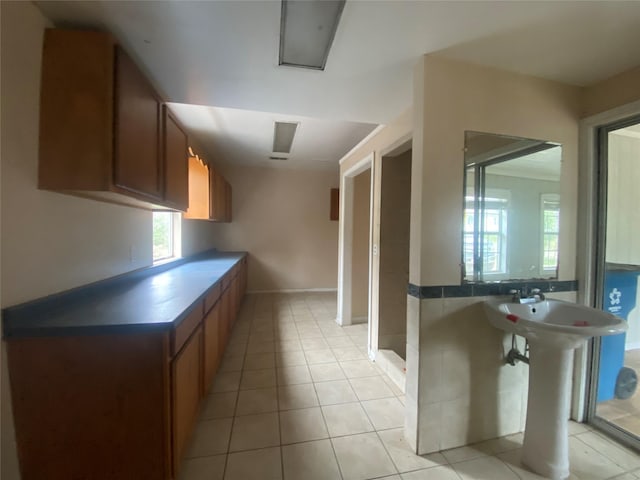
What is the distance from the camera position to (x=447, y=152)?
150 cm

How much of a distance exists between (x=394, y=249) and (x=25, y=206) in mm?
2588

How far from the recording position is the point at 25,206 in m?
1.13

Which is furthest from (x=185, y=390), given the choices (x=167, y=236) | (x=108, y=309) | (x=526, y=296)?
(x=167, y=236)

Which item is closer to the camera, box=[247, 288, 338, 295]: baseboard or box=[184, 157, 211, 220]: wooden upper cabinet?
box=[184, 157, 211, 220]: wooden upper cabinet

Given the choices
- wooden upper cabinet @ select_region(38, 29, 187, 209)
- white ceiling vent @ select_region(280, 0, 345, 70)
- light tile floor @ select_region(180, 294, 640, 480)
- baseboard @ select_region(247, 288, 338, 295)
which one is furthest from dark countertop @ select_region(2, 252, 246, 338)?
baseboard @ select_region(247, 288, 338, 295)

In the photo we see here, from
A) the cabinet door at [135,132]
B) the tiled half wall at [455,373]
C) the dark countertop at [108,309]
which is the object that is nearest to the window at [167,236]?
the dark countertop at [108,309]

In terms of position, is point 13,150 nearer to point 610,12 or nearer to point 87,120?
point 87,120

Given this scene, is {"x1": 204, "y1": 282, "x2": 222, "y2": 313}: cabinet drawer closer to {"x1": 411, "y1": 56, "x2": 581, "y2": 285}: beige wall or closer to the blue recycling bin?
{"x1": 411, "y1": 56, "x2": 581, "y2": 285}: beige wall

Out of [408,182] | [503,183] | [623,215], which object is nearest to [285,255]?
[408,182]

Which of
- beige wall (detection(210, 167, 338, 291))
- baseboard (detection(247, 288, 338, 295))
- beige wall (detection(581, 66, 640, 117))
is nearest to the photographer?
beige wall (detection(581, 66, 640, 117))

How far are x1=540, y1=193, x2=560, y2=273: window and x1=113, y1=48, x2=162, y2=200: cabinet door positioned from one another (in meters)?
2.53

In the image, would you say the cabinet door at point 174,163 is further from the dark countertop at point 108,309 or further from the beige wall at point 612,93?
the beige wall at point 612,93

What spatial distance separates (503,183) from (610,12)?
848 millimetres

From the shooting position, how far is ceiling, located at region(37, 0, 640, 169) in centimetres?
115
